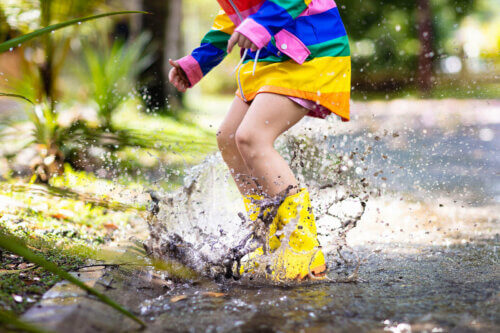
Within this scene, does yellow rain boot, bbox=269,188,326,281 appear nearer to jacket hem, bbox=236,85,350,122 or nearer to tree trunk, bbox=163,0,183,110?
jacket hem, bbox=236,85,350,122

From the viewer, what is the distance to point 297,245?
2.04 m

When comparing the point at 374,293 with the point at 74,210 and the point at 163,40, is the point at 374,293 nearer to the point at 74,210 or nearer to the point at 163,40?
the point at 74,210

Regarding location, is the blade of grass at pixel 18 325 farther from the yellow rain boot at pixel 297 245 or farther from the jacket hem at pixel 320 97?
the jacket hem at pixel 320 97

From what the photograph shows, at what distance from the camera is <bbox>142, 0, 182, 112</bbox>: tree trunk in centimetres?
740

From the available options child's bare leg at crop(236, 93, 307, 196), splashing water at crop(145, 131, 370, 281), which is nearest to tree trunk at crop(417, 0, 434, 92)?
splashing water at crop(145, 131, 370, 281)

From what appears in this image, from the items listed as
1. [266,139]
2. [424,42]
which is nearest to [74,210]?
[266,139]

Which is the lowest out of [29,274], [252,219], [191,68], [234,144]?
[29,274]

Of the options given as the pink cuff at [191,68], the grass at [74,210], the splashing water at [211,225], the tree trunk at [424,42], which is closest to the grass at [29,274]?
the grass at [74,210]

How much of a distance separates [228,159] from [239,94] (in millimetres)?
293

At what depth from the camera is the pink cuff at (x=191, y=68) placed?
2.41 m

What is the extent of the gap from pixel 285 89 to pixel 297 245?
0.61m

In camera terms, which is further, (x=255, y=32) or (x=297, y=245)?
(x=297, y=245)

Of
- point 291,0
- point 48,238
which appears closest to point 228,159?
point 291,0

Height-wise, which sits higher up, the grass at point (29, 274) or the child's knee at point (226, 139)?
the child's knee at point (226, 139)
